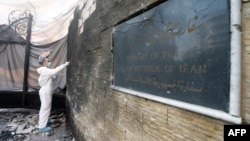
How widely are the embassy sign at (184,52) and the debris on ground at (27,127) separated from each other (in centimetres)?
385

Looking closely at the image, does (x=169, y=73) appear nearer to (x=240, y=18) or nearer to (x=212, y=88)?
(x=212, y=88)

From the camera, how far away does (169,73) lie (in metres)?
1.32

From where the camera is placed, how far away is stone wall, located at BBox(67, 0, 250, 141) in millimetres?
1057

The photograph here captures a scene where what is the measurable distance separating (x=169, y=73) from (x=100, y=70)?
1.63 m

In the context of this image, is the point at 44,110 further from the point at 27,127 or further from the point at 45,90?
the point at 27,127

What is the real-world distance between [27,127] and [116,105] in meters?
4.31

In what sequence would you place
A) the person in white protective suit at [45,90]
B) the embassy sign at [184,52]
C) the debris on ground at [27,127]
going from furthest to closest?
the person in white protective suit at [45,90], the debris on ground at [27,127], the embassy sign at [184,52]

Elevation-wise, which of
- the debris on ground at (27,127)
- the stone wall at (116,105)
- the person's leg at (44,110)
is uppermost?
the stone wall at (116,105)

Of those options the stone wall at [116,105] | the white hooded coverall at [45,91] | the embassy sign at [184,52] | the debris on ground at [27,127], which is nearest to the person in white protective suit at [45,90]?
the white hooded coverall at [45,91]

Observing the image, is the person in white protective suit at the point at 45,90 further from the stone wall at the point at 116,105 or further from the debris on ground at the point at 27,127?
the stone wall at the point at 116,105

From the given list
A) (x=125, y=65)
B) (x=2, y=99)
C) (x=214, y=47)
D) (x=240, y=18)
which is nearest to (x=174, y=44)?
(x=214, y=47)

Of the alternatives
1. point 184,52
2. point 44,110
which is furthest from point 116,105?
point 44,110

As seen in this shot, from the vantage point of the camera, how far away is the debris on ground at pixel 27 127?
4793mm

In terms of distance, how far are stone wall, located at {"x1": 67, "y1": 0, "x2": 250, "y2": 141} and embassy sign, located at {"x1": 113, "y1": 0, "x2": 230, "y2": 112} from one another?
85 mm
